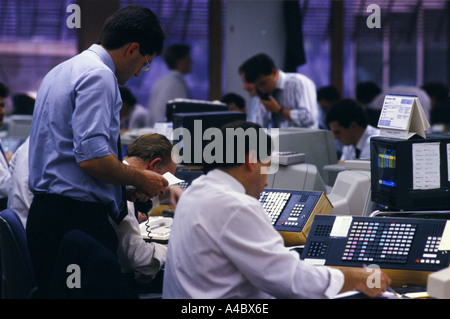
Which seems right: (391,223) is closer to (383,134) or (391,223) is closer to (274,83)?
(383,134)

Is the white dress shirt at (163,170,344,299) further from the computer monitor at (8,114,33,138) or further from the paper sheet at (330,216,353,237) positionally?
the computer monitor at (8,114,33,138)

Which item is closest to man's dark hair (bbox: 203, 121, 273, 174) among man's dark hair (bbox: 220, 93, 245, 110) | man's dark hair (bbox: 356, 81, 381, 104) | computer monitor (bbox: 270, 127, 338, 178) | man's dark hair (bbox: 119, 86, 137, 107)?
computer monitor (bbox: 270, 127, 338, 178)

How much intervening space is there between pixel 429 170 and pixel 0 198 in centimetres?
253

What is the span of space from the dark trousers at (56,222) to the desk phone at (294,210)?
801 mm

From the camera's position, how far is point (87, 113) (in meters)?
2.34

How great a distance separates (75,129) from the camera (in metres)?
2.35

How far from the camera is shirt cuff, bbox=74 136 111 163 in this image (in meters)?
2.32

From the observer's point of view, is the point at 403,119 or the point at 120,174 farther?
the point at 403,119

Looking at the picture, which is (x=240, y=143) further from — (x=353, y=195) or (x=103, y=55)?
(x=353, y=195)

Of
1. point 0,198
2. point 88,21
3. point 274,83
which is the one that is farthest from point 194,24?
point 0,198

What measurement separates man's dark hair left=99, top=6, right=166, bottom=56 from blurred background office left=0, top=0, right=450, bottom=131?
4.32 m

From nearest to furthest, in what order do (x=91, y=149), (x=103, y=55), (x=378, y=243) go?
(x=91, y=149) → (x=378, y=243) → (x=103, y=55)

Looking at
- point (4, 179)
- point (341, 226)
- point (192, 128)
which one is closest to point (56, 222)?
point (341, 226)

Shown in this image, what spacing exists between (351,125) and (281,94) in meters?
0.87
